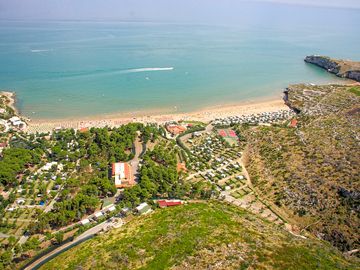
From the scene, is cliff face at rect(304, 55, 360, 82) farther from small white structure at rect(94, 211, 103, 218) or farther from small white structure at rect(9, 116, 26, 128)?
small white structure at rect(9, 116, 26, 128)

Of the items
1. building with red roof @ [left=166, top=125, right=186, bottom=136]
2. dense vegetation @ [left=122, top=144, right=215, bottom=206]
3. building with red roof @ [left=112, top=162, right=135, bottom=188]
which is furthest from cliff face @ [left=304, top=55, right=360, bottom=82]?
building with red roof @ [left=112, top=162, right=135, bottom=188]

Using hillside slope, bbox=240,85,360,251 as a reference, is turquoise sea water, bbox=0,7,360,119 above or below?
above

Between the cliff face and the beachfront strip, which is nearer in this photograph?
the beachfront strip

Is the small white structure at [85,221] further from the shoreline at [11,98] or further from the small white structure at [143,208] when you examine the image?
the shoreline at [11,98]

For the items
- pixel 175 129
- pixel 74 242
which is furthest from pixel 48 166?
pixel 175 129

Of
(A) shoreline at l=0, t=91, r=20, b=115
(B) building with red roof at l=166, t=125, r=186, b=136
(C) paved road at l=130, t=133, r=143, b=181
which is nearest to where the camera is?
(C) paved road at l=130, t=133, r=143, b=181

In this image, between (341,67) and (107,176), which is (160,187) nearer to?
(107,176)
